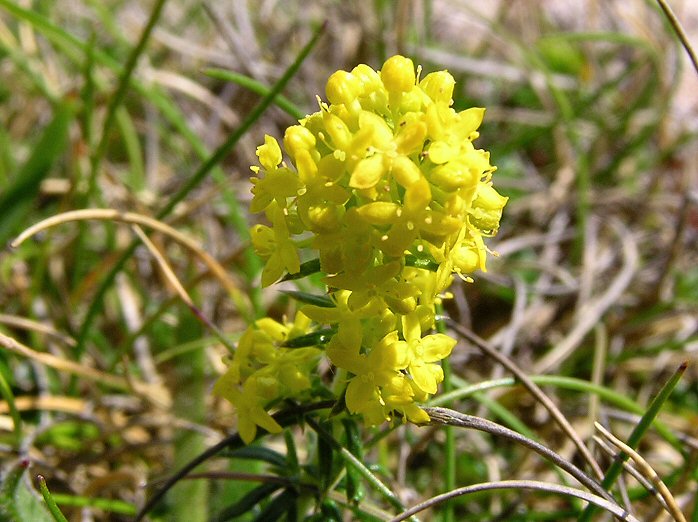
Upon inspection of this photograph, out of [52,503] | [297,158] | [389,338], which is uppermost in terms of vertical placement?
[297,158]

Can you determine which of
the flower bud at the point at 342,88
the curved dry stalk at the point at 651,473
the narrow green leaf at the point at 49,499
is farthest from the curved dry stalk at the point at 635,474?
the narrow green leaf at the point at 49,499

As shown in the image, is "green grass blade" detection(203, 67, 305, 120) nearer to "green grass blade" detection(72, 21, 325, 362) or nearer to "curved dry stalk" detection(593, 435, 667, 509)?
"green grass blade" detection(72, 21, 325, 362)

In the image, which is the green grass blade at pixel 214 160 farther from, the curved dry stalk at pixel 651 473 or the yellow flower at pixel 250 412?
the curved dry stalk at pixel 651 473

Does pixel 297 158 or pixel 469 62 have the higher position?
pixel 297 158

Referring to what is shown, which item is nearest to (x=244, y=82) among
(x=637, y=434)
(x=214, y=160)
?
(x=214, y=160)

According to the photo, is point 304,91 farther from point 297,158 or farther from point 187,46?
point 297,158

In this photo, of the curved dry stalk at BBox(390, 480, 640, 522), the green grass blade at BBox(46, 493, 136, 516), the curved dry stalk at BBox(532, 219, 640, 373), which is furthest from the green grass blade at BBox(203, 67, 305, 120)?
the curved dry stalk at BBox(532, 219, 640, 373)

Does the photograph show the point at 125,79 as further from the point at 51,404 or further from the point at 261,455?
the point at 261,455

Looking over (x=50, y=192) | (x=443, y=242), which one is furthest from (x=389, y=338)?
(x=50, y=192)
